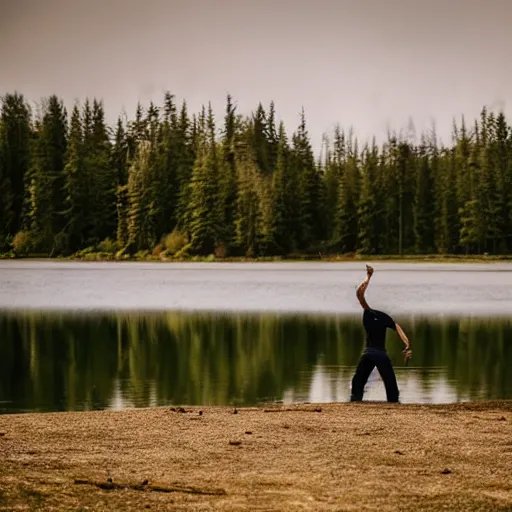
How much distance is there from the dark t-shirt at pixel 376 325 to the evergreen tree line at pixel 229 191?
9406 centimetres

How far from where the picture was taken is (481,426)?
10.8 m

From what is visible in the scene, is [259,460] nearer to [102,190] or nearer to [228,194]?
[228,194]

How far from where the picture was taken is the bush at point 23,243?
404ft

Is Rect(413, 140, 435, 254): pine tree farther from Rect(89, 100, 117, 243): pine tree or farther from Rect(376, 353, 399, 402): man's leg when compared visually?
Rect(376, 353, 399, 402): man's leg

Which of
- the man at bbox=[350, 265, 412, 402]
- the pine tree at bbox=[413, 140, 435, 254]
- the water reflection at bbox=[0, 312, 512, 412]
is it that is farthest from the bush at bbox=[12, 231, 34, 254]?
the man at bbox=[350, 265, 412, 402]

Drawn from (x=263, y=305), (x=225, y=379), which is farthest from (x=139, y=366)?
(x=263, y=305)

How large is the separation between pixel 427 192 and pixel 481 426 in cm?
11137

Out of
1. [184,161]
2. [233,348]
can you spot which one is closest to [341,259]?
[184,161]

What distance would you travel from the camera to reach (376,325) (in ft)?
45.5

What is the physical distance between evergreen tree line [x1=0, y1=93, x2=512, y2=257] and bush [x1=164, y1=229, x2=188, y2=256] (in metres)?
0.13

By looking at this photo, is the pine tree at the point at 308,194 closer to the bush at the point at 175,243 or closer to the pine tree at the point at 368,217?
the pine tree at the point at 368,217

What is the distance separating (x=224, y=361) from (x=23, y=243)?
345 ft

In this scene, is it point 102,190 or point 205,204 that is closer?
point 205,204

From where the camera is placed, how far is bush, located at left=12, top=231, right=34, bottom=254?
123169 mm
